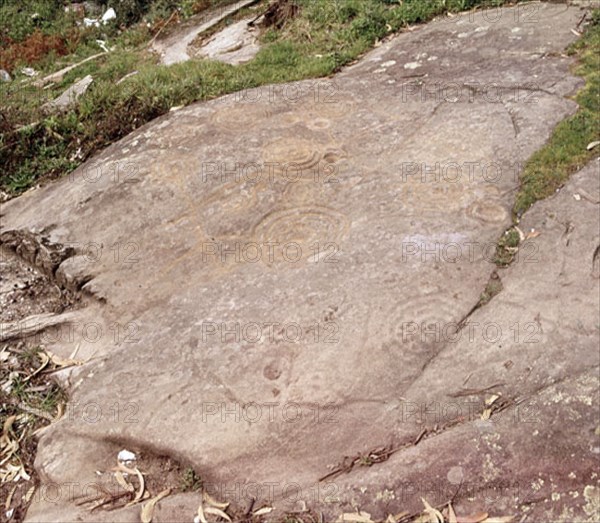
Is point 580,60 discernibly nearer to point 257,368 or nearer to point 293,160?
point 293,160

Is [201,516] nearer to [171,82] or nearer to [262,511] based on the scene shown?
[262,511]

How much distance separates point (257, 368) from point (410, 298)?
37.9 inches

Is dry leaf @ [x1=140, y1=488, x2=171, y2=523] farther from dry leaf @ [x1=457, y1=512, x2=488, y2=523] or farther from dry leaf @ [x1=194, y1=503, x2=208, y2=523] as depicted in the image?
dry leaf @ [x1=457, y1=512, x2=488, y2=523]

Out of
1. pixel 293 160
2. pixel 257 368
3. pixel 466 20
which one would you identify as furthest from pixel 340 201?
pixel 466 20

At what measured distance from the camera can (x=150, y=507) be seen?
11.3ft

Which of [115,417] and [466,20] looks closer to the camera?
[115,417]

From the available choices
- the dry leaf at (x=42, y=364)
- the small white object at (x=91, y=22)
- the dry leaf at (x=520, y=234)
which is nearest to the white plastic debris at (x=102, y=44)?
the small white object at (x=91, y=22)

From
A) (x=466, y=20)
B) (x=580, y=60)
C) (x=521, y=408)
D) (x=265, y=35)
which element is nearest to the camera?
(x=521, y=408)

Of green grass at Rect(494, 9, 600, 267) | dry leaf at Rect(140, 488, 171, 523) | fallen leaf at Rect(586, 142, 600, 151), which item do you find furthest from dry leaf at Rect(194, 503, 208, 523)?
fallen leaf at Rect(586, 142, 600, 151)

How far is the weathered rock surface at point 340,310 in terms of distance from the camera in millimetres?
3410

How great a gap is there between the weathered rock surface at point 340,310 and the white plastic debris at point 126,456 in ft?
0.15

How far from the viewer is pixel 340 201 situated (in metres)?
4.91

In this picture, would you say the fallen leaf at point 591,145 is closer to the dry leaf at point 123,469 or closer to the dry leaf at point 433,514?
the dry leaf at point 433,514

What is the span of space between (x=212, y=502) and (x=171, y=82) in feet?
16.3
